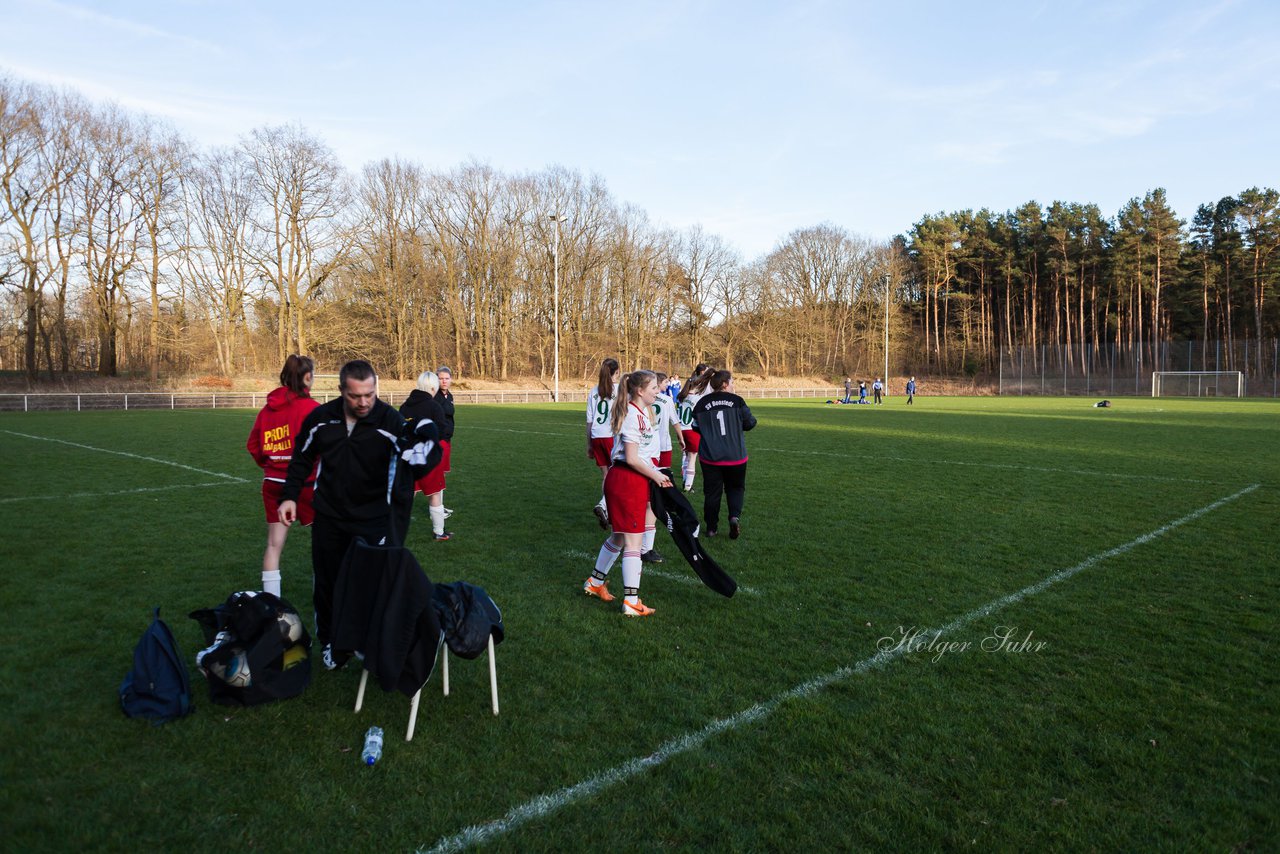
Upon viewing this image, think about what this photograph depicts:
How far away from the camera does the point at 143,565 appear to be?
6.58 metres

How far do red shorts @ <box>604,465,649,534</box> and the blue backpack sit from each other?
8.82ft

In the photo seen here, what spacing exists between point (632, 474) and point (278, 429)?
2571mm

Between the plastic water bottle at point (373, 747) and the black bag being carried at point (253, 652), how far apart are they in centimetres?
74

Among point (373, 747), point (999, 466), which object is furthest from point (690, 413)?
point (373, 747)

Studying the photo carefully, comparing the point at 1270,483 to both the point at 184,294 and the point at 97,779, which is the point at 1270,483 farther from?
the point at 184,294

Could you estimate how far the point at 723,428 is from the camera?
7.57 meters

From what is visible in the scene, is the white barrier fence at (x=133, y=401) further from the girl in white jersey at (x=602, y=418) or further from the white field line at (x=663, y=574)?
the white field line at (x=663, y=574)

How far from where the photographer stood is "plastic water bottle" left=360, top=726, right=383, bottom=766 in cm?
331

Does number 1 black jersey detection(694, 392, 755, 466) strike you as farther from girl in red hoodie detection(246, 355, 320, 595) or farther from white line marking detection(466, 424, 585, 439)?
white line marking detection(466, 424, 585, 439)

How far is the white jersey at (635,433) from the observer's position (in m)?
5.21

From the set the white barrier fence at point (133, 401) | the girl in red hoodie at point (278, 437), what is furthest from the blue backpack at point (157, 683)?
the white barrier fence at point (133, 401)

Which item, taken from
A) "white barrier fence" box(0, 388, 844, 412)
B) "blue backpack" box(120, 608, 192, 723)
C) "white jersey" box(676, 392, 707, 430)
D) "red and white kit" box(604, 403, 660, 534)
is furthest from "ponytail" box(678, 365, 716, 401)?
"white barrier fence" box(0, 388, 844, 412)

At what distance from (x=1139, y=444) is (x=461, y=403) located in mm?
32565

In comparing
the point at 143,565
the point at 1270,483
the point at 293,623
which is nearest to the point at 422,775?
the point at 293,623
